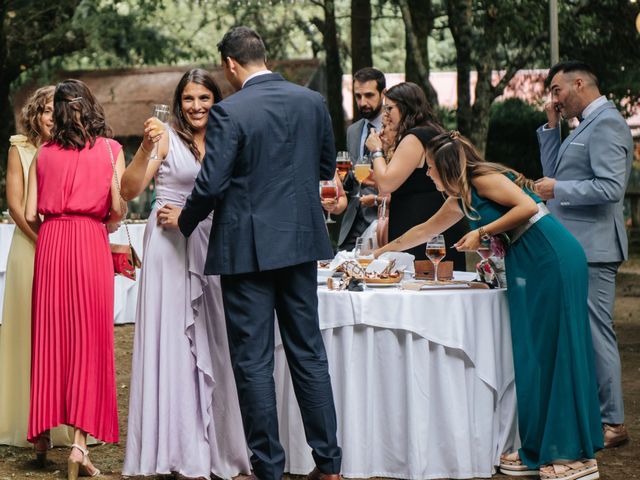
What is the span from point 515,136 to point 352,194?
1603 centimetres

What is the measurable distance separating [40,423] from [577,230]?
9.90 ft

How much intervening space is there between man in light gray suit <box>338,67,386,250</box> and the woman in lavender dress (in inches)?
72.5

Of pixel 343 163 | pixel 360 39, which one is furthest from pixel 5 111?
pixel 343 163

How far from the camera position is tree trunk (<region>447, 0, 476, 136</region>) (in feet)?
45.1

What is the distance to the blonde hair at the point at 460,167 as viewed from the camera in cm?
509

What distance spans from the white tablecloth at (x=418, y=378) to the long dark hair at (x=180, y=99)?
0.98 m

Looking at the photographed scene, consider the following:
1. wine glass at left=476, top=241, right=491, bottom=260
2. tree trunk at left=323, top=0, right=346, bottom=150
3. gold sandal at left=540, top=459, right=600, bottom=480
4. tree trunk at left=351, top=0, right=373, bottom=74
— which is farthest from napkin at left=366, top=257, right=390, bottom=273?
tree trunk at left=323, top=0, right=346, bottom=150

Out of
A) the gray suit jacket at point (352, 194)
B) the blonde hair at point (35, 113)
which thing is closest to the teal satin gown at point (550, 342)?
the gray suit jacket at point (352, 194)

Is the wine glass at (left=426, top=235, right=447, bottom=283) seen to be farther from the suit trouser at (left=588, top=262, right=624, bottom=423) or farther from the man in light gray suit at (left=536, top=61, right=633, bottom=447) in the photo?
the suit trouser at (left=588, top=262, right=624, bottom=423)

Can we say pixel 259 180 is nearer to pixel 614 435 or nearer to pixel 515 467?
pixel 515 467

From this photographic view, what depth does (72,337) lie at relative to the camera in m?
5.45

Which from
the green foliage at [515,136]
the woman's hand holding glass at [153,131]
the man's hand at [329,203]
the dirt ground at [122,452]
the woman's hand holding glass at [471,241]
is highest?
the green foliage at [515,136]

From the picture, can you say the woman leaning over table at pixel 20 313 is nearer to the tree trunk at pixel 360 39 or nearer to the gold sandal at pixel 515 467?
→ the gold sandal at pixel 515 467

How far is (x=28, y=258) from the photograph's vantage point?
20.2 ft
